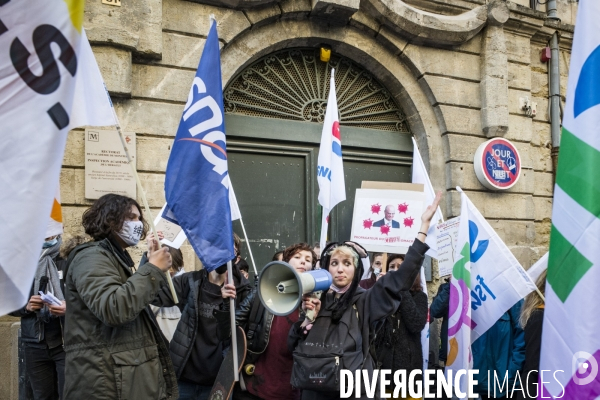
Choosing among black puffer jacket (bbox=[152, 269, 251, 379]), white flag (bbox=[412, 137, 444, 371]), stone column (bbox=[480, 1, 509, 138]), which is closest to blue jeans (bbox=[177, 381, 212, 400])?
black puffer jacket (bbox=[152, 269, 251, 379])

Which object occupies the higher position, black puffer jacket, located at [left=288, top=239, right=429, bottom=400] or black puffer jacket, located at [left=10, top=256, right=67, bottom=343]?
black puffer jacket, located at [left=288, top=239, right=429, bottom=400]

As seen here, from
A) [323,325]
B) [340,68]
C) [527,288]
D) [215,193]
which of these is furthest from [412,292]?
[340,68]

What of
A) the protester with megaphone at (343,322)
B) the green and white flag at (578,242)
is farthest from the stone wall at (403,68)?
the green and white flag at (578,242)

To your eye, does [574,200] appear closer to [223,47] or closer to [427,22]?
[223,47]

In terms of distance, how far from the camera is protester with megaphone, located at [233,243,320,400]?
13.3ft

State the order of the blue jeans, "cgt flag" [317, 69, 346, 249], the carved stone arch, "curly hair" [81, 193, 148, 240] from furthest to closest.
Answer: the carved stone arch → "cgt flag" [317, 69, 346, 249] → the blue jeans → "curly hair" [81, 193, 148, 240]

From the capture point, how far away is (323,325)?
3.67 metres

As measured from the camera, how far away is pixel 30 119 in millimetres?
2162

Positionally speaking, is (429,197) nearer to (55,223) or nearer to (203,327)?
(203,327)

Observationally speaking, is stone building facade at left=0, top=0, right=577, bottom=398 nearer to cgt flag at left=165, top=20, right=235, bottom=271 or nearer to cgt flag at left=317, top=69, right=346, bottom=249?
Result: cgt flag at left=317, top=69, right=346, bottom=249

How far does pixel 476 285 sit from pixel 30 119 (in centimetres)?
361

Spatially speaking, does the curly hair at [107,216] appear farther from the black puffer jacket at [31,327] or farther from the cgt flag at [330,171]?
the cgt flag at [330,171]

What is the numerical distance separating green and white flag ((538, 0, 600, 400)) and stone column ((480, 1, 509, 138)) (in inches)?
263

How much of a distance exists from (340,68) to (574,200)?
21.8 feet
